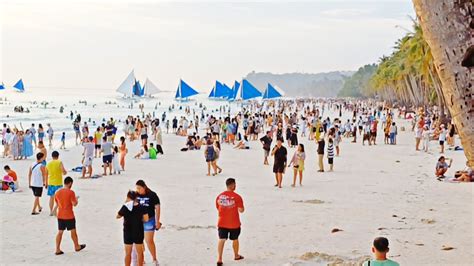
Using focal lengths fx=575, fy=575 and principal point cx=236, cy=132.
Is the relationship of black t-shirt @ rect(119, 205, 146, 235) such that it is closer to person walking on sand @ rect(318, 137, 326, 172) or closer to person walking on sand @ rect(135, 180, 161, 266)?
person walking on sand @ rect(135, 180, 161, 266)

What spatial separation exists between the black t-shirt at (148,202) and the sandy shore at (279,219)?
1060 millimetres

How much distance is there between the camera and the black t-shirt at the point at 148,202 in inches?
297

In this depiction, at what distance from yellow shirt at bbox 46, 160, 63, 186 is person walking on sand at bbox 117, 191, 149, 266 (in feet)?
13.9

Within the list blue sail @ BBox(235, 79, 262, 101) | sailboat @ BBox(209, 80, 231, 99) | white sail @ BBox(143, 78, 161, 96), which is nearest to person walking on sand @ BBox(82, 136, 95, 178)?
blue sail @ BBox(235, 79, 262, 101)

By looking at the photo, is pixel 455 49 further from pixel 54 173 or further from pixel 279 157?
pixel 279 157

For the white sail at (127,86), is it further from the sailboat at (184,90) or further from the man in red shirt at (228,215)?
the man in red shirt at (228,215)

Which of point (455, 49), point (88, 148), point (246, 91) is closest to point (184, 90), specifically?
point (246, 91)

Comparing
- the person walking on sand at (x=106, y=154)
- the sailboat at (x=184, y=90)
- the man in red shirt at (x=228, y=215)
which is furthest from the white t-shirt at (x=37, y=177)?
the sailboat at (x=184, y=90)

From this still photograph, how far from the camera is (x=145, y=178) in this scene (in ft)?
57.9

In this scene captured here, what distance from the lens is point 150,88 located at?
3182 inches

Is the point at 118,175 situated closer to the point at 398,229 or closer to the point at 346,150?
the point at 398,229

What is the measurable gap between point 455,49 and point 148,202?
14.9 feet

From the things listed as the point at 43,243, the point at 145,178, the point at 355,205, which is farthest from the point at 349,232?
the point at 145,178

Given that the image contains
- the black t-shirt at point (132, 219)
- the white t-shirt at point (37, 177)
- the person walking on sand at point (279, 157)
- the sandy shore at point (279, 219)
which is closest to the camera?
the black t-shirt at point (132, 219)
